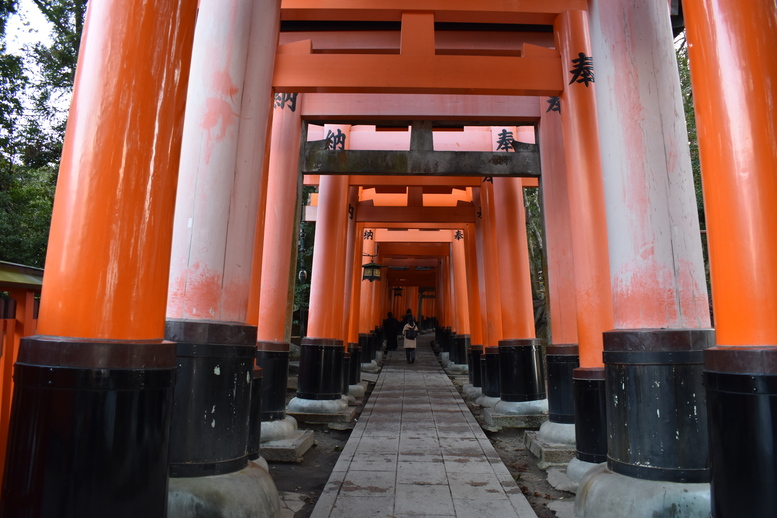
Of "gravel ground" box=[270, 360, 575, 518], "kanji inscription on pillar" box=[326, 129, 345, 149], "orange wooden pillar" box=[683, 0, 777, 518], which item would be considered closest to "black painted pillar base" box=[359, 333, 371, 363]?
"gravel ground" box=[270, 360, 575, 518]

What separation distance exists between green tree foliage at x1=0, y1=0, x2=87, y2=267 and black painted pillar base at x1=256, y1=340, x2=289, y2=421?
6660 mm

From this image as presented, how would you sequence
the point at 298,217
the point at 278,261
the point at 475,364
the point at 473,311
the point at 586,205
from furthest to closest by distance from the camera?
the point at 473,311, the point at 475,364, the point at 298,217, the point at 278,261, the point at 586,205

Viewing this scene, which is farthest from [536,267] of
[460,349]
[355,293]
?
[355,293]

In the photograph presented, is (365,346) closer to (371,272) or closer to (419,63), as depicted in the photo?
(371,272)

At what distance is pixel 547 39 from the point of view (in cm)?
730

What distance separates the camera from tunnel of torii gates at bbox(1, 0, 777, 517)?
2.01 meters

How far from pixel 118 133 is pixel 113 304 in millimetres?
657

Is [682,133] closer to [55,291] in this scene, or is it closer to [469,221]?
[55,291]

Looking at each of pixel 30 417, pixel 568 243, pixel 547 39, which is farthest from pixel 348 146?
pixel 30 417

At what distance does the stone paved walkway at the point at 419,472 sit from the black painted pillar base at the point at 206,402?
3.47 ft

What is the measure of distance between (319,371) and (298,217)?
2.55 metres

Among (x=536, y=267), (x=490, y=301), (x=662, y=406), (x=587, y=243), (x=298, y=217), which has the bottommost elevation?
(x=662, y=406)

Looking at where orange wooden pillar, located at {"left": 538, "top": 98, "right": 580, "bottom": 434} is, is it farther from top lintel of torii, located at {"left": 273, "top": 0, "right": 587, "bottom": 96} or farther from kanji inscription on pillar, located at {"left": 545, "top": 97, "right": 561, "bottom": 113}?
top lintel of torii, located at {"left": 273, "top": 0, "right": 587, "bottom": 96}

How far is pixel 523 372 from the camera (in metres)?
8.00
